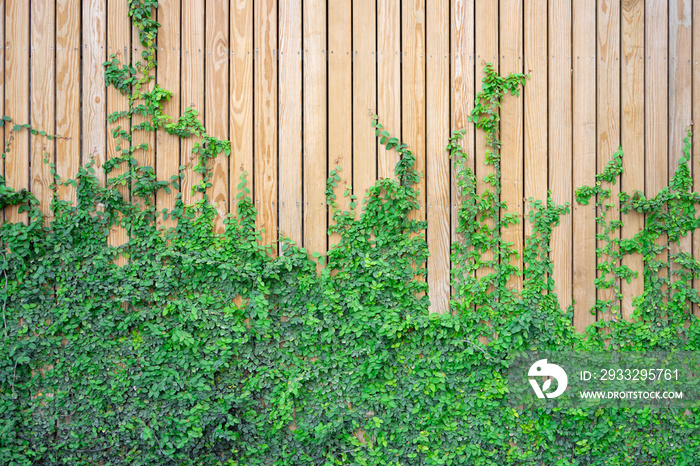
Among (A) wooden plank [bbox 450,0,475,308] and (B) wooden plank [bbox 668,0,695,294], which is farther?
(B) wooden plank [bbox 668,0,695,294]

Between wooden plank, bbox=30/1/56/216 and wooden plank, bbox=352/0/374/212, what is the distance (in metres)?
2.10

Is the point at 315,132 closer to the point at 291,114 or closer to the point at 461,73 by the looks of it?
the point at 291,114

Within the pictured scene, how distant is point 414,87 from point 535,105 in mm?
901

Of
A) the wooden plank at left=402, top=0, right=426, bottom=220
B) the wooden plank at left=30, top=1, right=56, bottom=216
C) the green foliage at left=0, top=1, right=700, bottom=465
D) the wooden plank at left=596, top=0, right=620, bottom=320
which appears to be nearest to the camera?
the green foliage at left=0, top=1, right=700, bottom=465

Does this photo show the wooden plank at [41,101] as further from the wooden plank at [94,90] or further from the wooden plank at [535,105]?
the wooden plank at [535,105]

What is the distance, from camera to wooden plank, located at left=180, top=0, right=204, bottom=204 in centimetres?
294

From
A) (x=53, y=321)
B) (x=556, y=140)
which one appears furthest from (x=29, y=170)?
(x=556, y=140)

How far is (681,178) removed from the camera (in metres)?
3.06

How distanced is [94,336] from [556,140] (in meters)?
3.51

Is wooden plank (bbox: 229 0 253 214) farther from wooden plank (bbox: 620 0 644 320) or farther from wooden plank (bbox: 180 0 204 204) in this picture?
wooden plank (bbox: 620 0 644 320)

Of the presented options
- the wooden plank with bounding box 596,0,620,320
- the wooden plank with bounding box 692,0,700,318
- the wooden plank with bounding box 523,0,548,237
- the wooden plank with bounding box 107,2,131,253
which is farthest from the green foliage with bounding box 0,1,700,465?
the wooden plank with bounding box 596,0,620,320

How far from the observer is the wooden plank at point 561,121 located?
3.06 m

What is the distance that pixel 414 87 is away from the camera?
9.85 feet

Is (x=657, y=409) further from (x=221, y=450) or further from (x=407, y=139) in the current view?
(x=221, y=450)
